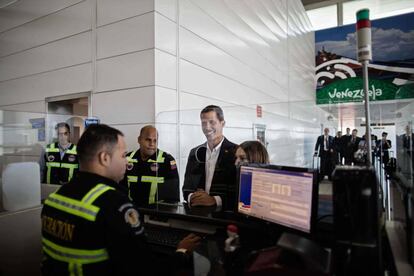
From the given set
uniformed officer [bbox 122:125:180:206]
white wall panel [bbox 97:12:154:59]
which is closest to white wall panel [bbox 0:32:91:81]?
white wall panel [bbox 97:12:154:59]

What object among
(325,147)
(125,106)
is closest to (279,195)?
(325,147)

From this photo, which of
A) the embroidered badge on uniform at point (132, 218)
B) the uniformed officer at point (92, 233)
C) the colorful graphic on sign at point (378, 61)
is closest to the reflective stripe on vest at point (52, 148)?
the uniformed officer at point (92, 233)

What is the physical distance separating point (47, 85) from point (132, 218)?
9.54 ft

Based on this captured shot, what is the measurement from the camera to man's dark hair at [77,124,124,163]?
3.64 feet

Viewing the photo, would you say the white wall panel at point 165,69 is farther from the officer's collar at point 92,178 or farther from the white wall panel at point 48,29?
the officer's collar at point 92,178

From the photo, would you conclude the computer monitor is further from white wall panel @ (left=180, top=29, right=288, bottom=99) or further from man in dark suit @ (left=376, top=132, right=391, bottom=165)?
white wall panel @ (left=180, top=29, right=288, bottom=99)

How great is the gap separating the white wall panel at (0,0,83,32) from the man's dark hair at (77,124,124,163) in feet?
8.01

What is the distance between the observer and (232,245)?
1.02m

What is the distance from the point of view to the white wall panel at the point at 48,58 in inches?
113

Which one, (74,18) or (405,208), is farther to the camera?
(74,18)

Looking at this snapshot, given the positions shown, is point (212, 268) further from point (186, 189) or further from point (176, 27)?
point (176, 27)

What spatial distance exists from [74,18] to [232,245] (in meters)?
2.95

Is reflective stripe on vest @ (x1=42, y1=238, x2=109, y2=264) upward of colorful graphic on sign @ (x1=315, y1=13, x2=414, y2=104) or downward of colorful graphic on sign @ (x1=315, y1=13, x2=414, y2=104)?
downward

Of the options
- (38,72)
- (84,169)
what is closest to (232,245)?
(84,169)
